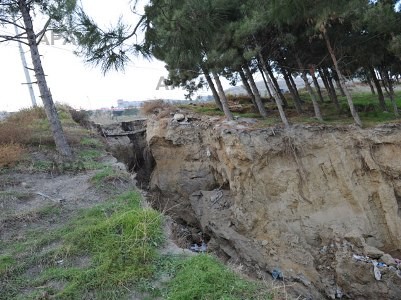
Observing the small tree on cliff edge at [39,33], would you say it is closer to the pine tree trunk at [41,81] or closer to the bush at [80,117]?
the pine tree trunk at [41,81]

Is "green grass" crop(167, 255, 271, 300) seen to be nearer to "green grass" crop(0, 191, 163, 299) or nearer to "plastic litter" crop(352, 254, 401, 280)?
"green grass" crop(0, 191, 163, 299)

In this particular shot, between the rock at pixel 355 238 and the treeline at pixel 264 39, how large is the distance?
358cm

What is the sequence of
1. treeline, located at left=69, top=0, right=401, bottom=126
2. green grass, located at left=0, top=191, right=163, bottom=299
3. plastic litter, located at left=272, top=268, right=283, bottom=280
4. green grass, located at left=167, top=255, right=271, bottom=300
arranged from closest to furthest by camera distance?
green grass, located at left=167, top=255, right=271, bottom=300 < green grass, located at left=0, top=191, right=163, bottom=299 < treeline, located at left=69, top=0, right=401, bottom=126 < plastic litter, located at left=272, top=268, right=283, bottom=280

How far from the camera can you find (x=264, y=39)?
1139 centimetres

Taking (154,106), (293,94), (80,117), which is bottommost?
(293,94)

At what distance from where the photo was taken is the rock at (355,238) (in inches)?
359

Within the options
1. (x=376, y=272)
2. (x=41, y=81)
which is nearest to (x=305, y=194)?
(x=376, y=272)

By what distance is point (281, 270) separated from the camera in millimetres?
8898

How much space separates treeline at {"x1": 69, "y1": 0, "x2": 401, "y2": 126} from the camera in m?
3.63

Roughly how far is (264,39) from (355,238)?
22.9 ft

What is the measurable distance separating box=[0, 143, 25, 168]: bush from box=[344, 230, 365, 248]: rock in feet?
28.9

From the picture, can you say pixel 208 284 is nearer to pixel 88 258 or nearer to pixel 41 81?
pixel 88 258

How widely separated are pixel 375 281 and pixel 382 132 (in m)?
4.48

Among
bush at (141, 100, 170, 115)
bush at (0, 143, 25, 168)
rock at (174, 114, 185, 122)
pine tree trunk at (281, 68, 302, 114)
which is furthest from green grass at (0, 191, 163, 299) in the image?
pine tree trunk at (281, 68, 302, 114)
